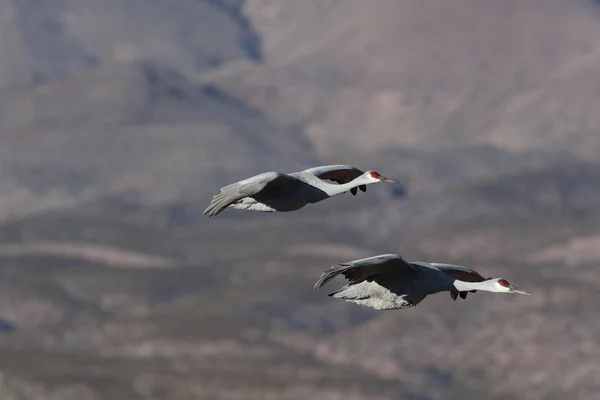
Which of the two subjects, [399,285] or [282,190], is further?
[282,190]

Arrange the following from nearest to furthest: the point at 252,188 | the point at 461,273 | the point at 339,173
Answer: the point at 252,188 < the point at 461,273 < the point at 339,173

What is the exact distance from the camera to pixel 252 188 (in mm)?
47906

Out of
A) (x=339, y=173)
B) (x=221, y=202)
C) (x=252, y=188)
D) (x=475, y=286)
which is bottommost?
(x=475, y=286)

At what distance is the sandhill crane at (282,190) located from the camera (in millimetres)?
47938

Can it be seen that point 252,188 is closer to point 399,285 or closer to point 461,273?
point 399,285

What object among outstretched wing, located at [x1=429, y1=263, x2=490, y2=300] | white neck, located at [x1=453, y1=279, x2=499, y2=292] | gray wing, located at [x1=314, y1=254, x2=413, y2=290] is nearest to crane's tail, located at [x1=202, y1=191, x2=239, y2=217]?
gray wing, located at [x1=314, y1=254, x2=413, y2=290]

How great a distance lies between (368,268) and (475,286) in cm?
353

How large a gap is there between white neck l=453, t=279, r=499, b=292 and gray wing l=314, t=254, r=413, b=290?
1.55 meters

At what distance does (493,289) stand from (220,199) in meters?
8.07

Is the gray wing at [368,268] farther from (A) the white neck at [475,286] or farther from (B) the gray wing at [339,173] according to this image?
(B) the gray wing at [339,173]

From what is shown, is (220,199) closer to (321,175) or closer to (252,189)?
(252,189)

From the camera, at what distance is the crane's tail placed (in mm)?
45825

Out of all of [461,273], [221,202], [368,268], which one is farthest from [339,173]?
[368,268]

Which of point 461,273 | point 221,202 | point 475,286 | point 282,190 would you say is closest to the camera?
point 221,202
